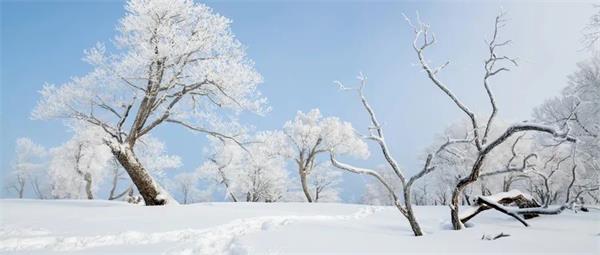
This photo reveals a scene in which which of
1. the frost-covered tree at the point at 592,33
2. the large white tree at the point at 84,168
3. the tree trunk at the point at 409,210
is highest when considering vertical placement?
the frost-covered tree at the point at 592,33

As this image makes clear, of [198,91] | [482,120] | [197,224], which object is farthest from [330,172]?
[197,224]

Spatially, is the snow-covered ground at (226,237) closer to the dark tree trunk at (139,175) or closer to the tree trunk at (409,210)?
the tree trunk at (409,210)

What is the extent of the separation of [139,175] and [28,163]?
4342cm

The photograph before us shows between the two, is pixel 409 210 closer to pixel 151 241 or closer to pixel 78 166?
pixel 151 241

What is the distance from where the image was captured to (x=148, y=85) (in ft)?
42.5

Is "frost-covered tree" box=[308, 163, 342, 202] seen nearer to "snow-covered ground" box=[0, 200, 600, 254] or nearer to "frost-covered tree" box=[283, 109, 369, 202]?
"frost-covered tree" box=[283, 109, 369, 202]

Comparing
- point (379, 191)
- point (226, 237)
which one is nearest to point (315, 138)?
point (226, 237)

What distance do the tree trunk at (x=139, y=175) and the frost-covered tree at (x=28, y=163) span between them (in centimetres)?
3989

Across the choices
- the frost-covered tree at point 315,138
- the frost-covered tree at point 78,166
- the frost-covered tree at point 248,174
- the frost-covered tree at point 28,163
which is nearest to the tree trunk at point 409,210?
the frost-covered tree at point 315,138

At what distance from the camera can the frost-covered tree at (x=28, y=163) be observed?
45438mm

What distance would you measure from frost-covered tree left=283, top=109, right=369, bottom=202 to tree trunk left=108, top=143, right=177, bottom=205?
1758 cm

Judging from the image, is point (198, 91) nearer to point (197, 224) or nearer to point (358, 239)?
point (197, 224)

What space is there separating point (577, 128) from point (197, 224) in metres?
20.9

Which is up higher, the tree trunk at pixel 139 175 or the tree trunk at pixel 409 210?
the tree trunk at pixel 139 175
